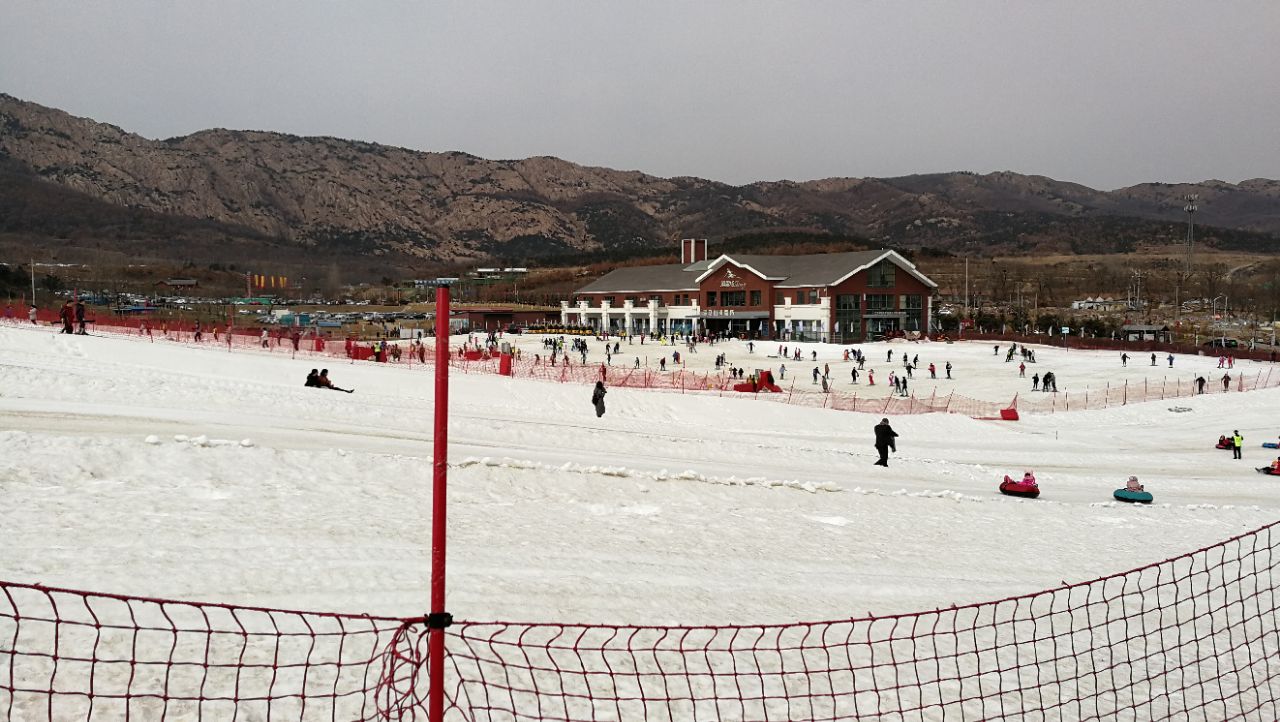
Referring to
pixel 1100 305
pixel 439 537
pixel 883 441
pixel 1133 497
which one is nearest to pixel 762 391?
pixel 883 441

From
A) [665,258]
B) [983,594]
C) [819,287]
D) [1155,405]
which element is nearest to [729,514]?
[983,594]

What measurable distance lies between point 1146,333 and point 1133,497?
7071cm

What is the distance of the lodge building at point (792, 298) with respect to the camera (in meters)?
80.2

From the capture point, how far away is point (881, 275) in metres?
81.9

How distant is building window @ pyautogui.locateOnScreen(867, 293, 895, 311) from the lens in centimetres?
8162

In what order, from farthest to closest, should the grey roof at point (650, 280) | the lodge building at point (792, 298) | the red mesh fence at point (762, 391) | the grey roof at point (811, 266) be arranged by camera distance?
the grey roof at point (650, 280) < the grey roof at point (811, 266) < the lodge building at point (792, 298) < the red mesh fence at point (762, 391)

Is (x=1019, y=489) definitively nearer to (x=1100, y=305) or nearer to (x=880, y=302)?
(x=880, y=302)

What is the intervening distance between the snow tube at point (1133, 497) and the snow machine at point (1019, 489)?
1879 mm

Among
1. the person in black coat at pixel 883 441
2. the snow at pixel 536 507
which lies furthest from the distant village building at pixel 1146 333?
the person in black coat at pixel 883 441

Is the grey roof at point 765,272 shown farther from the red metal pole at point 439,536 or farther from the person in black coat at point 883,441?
the red metal pole at point 439,536

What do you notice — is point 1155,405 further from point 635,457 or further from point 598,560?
point 598,560

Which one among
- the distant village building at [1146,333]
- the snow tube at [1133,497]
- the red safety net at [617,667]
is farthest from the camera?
the distant village building at [1146,333]

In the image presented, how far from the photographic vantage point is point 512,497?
1362 cm

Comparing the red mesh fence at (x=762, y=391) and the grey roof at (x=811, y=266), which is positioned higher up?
the grey roof at (x=811, y=266)
